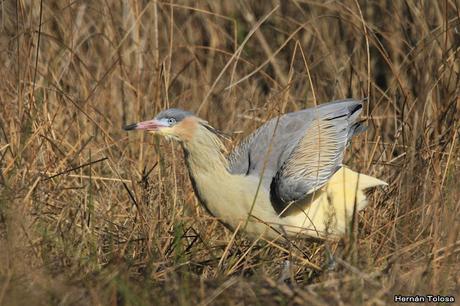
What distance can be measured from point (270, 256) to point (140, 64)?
222 cm

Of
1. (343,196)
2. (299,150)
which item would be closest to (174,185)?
(299,150)

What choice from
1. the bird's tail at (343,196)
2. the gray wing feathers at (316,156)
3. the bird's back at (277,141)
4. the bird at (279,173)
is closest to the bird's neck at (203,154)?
the bird at (279,173)

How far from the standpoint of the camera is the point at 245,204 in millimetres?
4922

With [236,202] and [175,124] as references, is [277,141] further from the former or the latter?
[175,124]

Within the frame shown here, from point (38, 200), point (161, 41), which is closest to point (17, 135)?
point (38, 200)

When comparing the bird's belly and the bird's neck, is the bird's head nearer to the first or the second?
the bird's neck

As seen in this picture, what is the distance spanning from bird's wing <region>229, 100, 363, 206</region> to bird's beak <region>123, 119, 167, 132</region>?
541 millimetres

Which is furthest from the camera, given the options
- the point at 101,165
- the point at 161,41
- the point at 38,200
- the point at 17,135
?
the point at 161,41

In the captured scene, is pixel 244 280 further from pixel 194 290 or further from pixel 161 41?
pixel 161 41

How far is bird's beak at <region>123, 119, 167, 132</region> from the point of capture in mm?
4852

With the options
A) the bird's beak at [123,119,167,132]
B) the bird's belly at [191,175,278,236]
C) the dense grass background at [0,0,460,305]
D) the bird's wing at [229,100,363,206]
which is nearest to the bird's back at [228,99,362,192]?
the bird's wing at [229,100,363,206]

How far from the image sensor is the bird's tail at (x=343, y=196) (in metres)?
5.05

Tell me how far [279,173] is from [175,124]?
62 centimetres

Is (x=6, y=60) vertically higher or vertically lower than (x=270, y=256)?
higher
